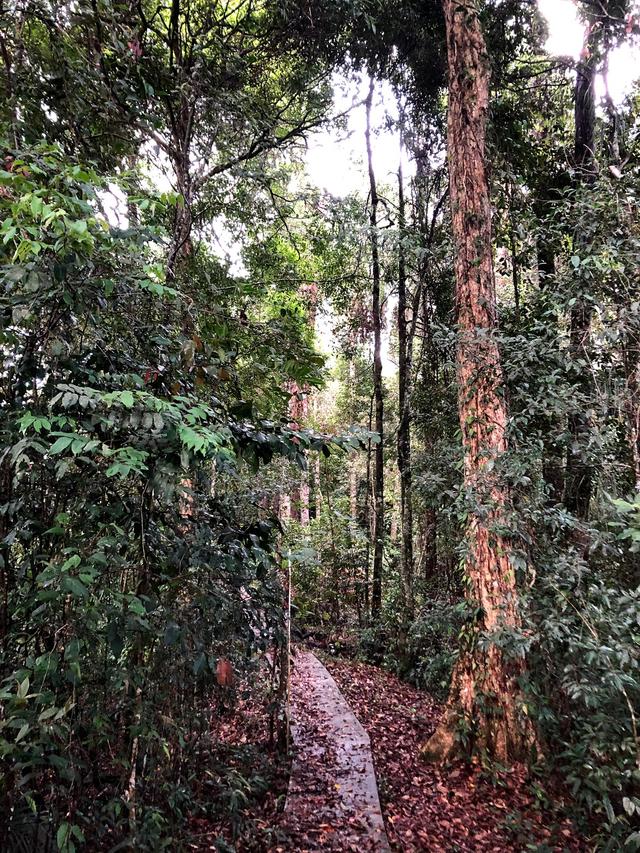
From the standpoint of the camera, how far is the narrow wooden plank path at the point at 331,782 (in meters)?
3.23

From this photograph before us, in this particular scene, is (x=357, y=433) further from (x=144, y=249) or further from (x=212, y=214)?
(x=212, y=214)

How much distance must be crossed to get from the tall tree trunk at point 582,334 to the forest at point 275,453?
0.04 meters

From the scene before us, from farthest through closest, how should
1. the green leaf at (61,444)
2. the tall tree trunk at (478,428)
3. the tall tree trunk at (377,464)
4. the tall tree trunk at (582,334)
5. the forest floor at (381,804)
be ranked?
1. the tall tree trunk at (377,464)
2. the tall tree trunk at (478,428)
3. the tall tree trunk at (582,334)
4. the forest floor at (381,804)
5. the green leaf at (61,444)

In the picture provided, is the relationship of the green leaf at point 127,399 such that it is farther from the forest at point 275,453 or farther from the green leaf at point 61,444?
the green leaf at point 61,444

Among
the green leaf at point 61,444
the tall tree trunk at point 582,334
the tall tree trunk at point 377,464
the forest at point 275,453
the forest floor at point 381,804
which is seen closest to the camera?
the green leaf at point 61,444

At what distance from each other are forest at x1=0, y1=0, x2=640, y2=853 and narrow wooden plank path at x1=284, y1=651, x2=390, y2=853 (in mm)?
34

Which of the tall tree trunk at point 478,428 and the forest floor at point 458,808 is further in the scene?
the tall tree trunk at point 478,428

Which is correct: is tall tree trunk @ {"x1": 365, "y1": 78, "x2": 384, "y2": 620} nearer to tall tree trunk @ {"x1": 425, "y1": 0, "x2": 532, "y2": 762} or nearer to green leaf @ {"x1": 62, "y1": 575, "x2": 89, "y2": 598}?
tall tree trunk @ {"x1": 425, "y1": 0, "x2": 532, "y2": 762}

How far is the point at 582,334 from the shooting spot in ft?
12.7

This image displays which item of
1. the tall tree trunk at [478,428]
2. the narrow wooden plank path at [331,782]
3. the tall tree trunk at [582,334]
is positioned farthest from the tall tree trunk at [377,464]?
the tall tree trunk at [478,428]

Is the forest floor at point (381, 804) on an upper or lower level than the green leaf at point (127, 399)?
lower

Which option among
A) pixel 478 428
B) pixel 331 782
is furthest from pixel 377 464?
pixel 331 782

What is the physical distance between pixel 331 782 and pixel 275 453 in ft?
9.51

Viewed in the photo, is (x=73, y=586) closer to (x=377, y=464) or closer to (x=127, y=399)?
(x=127, y=399)
